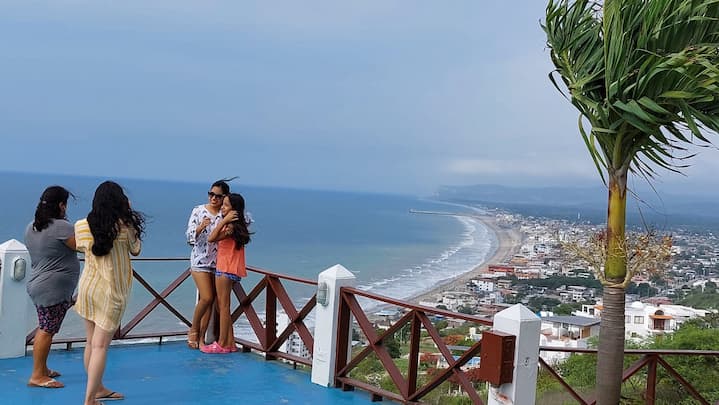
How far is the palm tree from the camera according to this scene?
442 cm

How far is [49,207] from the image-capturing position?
499cm

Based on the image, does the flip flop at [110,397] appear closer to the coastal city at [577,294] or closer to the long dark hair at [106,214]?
the long dark hair at [106,214]

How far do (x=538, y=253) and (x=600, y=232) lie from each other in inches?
1891

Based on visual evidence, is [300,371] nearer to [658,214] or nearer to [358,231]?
[658,214]

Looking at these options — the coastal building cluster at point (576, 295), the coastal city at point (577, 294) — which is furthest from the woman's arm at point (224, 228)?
the coastal city at point (577, 294)

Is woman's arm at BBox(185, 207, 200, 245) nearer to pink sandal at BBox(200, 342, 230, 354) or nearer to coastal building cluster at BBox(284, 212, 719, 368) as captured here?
pink sandal at BBox(200, 342, 230, 354)

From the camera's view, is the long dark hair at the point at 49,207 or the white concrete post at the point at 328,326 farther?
the white concrete post at the point at 328,326

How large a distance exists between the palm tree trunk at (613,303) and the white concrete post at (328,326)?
2.09 metres

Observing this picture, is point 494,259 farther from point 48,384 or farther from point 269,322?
point 48,384

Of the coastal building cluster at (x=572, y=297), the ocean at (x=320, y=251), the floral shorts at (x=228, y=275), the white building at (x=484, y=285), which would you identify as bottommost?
the ocean at (x=320, y=251)

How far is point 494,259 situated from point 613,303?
160 feet

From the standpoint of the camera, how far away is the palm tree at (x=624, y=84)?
442cm

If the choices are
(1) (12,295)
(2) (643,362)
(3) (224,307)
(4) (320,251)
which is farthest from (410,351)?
(4) (320,251)

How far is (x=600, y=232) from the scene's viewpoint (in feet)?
16.2
